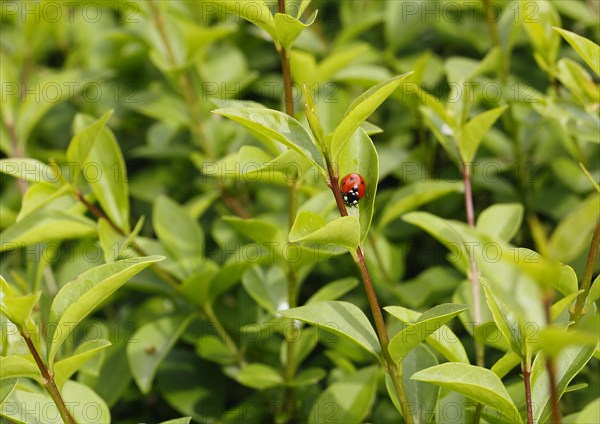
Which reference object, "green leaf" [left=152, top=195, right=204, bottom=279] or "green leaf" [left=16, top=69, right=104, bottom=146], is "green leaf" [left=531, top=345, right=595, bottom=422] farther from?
"green leaf" [left=16, top=69, right=104, bottom=146]

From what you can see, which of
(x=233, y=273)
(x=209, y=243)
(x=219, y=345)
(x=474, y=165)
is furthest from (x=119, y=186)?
(x=474, y=165)

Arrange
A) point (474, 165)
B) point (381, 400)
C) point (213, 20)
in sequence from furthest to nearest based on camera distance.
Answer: point (213, 20), point (474, 165), point (381, 400)

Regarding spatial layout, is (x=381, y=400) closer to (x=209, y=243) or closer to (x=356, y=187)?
(x=356, y=187)

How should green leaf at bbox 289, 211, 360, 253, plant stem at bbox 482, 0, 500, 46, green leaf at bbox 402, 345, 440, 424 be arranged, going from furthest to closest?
plant stem at bbox 482, 0, 500, 46
green leaf at bbox 402, 345, 440, 424
green leaf at bbox 289, 211, 360, 253

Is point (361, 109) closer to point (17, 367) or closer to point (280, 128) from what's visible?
point (280, 128)

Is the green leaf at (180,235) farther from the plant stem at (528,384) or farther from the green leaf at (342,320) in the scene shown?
the plant stem at (528,384)

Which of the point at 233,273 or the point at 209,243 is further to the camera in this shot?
the point at 209,243

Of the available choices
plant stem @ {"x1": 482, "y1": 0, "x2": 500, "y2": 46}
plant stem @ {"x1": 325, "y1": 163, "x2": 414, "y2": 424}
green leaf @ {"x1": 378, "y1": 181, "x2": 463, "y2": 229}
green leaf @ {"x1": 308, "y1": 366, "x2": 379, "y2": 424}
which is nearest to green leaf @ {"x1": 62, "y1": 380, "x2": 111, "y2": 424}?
green leaf @ {"x1": 308, "y1": 366, "x2": 379, "y2": 424}
